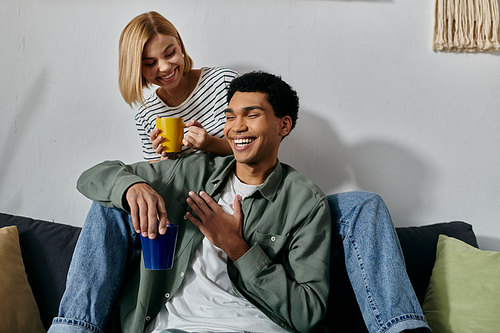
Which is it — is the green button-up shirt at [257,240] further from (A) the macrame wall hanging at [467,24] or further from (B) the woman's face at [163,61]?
(A) the macrame wall hanging at [467,24]

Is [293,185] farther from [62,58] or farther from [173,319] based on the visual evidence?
[62,58]

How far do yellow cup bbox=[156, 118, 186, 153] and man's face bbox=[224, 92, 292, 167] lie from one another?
0.18 meters

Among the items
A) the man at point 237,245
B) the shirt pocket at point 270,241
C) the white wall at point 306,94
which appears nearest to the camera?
the man at point 237,245

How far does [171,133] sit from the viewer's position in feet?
4.37

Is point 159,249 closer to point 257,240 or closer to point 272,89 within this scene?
point 257,240

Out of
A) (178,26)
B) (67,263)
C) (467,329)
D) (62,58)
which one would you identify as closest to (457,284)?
(467,329)

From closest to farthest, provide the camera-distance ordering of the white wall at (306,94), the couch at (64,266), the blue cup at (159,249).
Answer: the blue cup at (159,249)
the couch at (64,266)
the white wall at (306,94)

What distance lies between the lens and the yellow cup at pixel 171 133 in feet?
4.33

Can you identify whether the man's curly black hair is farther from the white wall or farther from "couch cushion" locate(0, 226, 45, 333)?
"couch cushion" locate(0, 226, 45, 333)

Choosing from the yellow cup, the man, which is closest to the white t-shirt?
the man

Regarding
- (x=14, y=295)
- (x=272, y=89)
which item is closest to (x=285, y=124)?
(x=272, y=89)

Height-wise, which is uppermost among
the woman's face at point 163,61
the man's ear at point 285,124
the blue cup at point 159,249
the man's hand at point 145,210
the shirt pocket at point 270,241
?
the woman's face at point 163,61

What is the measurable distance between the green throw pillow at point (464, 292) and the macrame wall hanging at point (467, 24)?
3.33 ft

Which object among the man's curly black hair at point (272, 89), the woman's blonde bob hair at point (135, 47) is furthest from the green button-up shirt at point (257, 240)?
the woman's blonde bob hair at point (135, 47)
